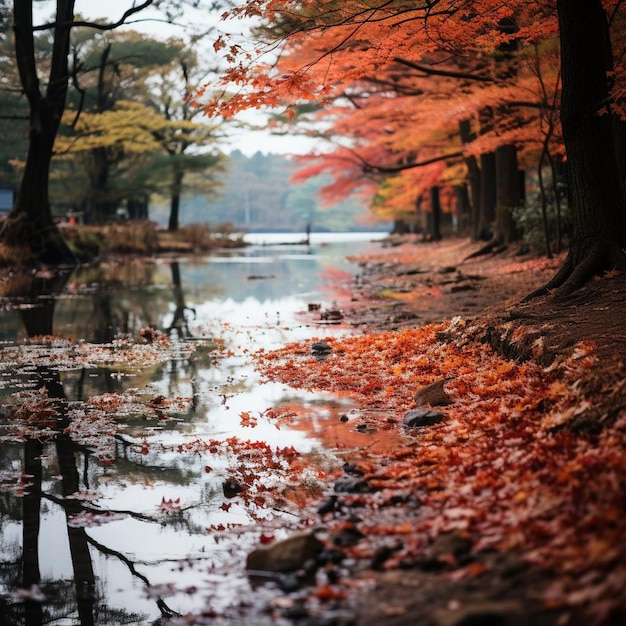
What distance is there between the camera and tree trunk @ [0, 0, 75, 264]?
2320 cm

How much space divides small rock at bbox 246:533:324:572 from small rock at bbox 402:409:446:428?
2.75 metres

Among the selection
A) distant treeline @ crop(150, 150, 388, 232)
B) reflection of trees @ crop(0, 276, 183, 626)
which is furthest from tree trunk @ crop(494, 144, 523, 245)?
distant treeline @ crop(150, 150, 388, 232)

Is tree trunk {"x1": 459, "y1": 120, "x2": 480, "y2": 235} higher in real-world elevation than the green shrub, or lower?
higher

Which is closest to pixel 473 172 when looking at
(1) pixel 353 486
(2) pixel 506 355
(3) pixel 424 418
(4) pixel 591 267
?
(4) pixel 591 267

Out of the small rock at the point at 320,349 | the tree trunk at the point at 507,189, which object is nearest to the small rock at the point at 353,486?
the small rock at the point at 320,349

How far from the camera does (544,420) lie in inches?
221

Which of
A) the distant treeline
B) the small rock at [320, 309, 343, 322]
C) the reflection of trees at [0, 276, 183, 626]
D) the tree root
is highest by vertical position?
the distant treeline

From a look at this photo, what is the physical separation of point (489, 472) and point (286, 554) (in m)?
1.57

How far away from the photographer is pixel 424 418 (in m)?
6.74

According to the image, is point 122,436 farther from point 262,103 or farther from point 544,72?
point 544,72

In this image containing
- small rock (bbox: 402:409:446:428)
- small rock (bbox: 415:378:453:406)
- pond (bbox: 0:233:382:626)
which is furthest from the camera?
small rock (bbox: 415:378:453:406)

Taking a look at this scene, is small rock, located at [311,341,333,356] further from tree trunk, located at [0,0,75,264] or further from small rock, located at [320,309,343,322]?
tree trunk, located at [0,0,75,264]

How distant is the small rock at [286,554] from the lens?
158 inches

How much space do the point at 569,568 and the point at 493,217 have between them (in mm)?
23182
